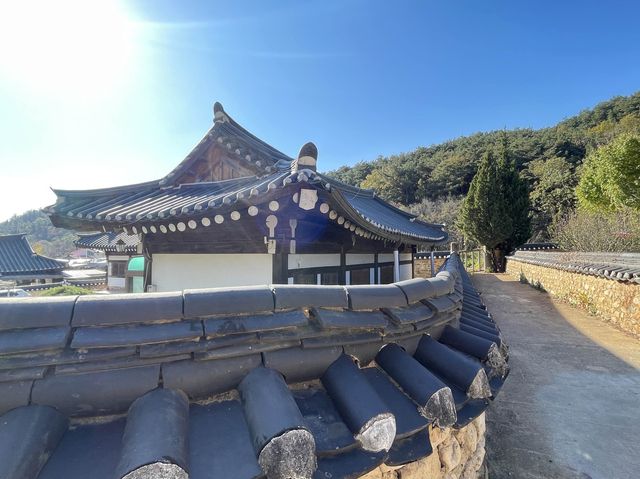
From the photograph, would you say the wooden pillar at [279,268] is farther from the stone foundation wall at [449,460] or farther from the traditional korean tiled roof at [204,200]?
the stone foundation wall at [449,460]

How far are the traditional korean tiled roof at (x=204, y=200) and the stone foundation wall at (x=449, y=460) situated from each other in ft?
8.75

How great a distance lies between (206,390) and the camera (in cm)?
139

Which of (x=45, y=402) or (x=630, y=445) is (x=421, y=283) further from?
(x=630, y=445)

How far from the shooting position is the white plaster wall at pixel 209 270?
5.04 m

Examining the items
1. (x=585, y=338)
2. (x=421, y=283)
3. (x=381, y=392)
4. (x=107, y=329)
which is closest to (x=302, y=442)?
(x=381, y=392)

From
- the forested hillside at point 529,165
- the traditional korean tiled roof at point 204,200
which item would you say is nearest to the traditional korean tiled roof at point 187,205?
the traditional korean tiled roof at point 204,200

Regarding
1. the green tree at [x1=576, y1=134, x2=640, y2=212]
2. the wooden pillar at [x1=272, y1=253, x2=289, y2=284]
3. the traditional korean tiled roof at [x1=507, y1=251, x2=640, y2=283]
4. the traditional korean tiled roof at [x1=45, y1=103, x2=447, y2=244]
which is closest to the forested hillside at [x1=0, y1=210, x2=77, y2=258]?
the traditional korean tiled roof at [x1=45, y1=103, x2=447, y2=244]

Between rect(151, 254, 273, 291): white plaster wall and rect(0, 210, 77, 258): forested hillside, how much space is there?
73389mm

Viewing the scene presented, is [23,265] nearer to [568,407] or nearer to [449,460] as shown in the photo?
[449,460]

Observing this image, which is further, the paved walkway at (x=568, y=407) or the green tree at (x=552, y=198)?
the green tree at (x=552, y=198)

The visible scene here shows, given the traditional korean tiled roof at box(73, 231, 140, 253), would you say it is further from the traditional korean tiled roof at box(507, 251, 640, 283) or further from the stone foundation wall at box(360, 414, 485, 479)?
the traditional korean tiled roof at box(507, 251, 640, 283)

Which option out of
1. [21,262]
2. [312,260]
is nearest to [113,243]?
[312,260]

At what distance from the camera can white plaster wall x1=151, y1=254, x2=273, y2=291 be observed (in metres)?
5.04

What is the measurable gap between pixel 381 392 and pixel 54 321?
151 centimetres
